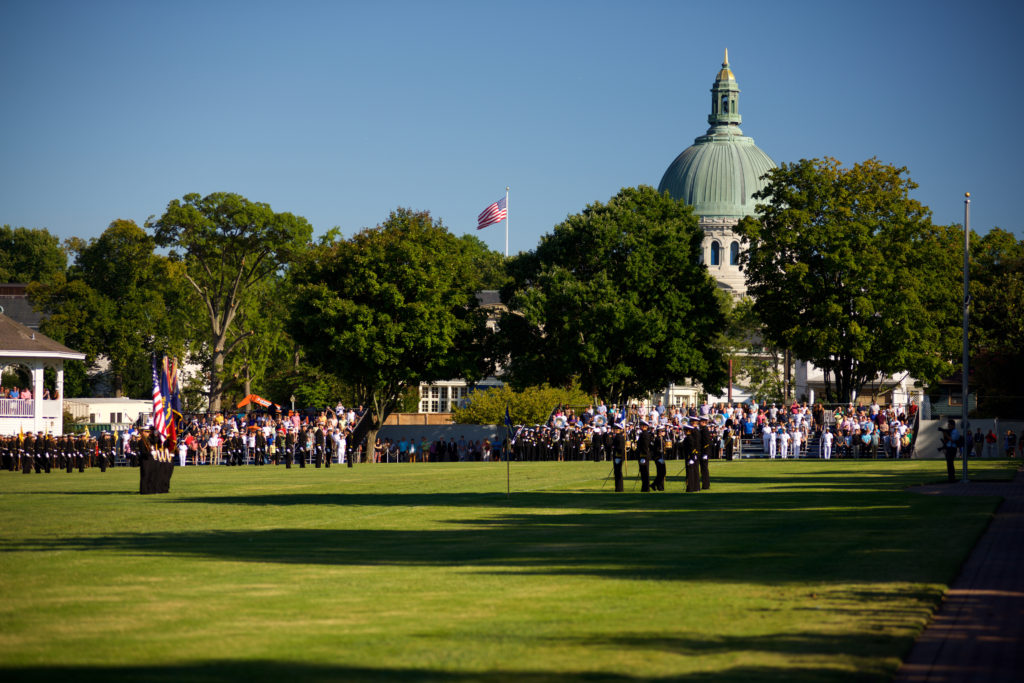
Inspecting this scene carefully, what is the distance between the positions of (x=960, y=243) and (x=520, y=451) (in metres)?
31.3

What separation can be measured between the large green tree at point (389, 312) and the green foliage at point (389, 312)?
0.06 m

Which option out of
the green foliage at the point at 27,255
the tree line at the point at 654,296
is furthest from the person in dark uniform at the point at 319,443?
the green foliage at the point at 27,255

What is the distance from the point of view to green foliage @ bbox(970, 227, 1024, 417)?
70.7 meters

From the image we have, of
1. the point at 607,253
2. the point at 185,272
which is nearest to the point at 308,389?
the point at 185,272

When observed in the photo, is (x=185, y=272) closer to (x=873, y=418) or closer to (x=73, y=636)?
(x=873, y=418)

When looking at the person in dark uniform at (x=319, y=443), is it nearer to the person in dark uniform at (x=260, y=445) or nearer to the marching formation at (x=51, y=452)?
the person in dark uniform at (x=260, y=445)

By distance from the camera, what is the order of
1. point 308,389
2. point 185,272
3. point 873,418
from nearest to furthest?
point 873,418 → point 185,272 → point 308,389

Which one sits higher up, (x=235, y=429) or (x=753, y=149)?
(x=753, y=149)

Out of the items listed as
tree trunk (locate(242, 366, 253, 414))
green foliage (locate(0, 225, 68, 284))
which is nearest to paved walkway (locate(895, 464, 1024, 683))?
tree trunk (locate(242, 366, 253, 414))

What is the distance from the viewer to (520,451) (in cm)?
6288

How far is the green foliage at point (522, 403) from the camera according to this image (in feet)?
228

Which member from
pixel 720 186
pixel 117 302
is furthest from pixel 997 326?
pixel 720 186

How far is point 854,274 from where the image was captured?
217 ft

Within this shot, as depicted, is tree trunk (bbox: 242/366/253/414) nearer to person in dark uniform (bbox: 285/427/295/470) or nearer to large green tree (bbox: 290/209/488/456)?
large green tree (bbox: 290/209/488/456)
